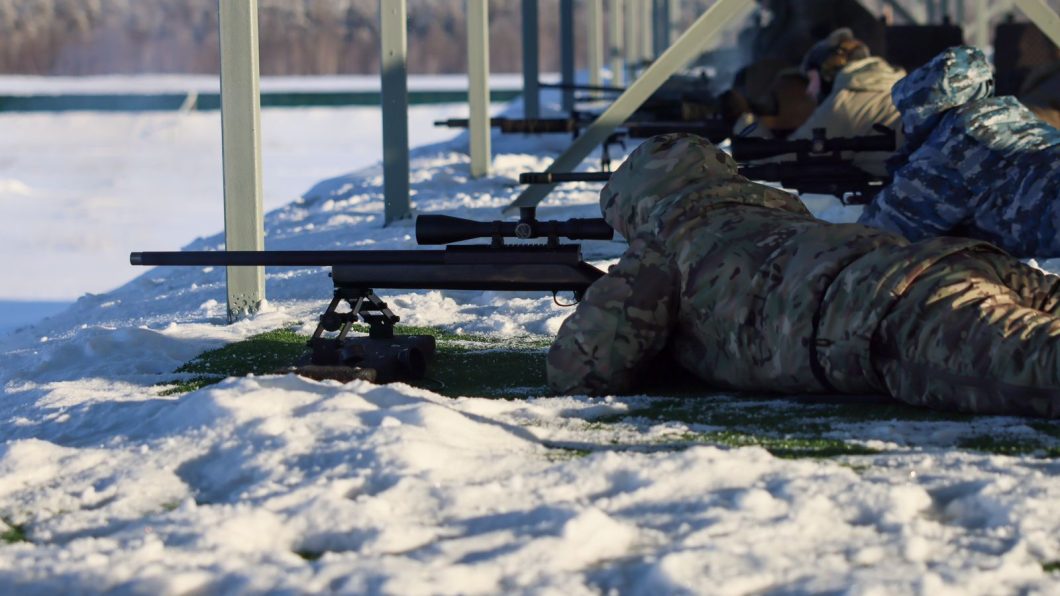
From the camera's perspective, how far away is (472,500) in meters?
2.94

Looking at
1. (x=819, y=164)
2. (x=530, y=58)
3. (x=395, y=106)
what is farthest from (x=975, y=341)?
(x=530, y=58)

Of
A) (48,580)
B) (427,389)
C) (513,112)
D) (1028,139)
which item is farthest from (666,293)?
(513,112)

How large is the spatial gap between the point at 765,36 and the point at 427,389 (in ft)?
44.6

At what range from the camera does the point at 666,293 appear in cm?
411

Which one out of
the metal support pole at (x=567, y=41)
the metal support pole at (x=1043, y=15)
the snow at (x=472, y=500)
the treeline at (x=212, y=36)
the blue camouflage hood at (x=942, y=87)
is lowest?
the snow at (x=472, y=500)

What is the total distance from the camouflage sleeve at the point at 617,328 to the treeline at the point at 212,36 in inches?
1620

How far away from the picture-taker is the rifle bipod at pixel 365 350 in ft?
14.0

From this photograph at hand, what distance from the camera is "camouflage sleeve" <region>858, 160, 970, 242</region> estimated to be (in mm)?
6059

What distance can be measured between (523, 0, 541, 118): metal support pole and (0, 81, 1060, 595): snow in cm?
1059

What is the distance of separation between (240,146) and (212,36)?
43902 mm

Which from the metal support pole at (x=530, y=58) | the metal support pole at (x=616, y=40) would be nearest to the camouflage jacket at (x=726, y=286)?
the metal support pole at (x=530, y=58)

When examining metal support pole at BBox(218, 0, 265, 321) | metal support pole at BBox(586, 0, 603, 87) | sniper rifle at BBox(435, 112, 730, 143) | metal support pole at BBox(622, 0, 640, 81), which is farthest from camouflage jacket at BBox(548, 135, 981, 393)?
metal support pole at BBox(622, 0, 640, 81)

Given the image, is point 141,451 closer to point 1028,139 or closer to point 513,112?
point 1028,139

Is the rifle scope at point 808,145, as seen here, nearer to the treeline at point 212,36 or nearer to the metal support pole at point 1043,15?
the metal support pole at point 1043,15
